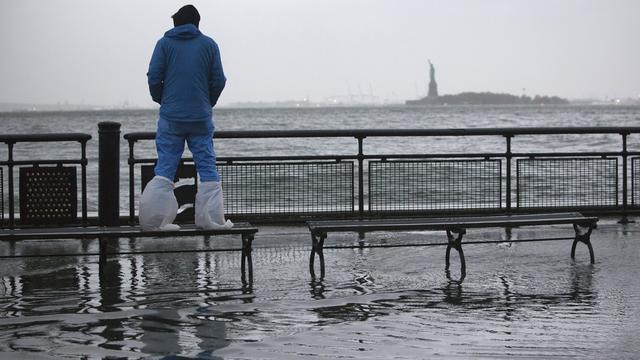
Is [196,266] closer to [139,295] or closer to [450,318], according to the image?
[139,295]

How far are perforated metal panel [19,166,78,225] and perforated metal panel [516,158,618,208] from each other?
5.62 m

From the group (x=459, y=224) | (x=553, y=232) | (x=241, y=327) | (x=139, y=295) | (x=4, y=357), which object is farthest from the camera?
(x=553, y=232)

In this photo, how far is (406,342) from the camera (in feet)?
21.1

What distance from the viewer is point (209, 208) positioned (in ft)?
29.8

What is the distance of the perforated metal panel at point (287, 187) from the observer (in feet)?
42.1

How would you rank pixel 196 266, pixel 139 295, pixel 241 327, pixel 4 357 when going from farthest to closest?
pixel 196 266 < pixel 139 295 < pixel 241 327 < pixel 4 357

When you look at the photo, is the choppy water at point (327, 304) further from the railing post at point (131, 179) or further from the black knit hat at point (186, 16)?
the black knit hat at point (186, 16)

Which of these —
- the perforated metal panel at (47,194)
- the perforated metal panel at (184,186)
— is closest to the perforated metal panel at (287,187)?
the perforated metal panel at (184,186)

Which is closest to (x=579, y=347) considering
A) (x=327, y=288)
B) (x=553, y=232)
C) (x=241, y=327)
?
(x=241, y=327)

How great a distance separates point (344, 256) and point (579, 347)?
4.53 m

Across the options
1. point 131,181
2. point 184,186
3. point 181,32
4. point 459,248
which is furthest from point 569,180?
point 181,32

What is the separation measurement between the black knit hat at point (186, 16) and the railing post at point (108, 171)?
123 inches

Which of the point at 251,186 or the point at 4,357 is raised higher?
the point at 251,186

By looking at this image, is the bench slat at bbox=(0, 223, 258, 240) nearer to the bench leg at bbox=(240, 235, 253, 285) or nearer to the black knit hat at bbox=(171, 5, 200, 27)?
the bench leg at bbox=(240, 235, 253, 285)
